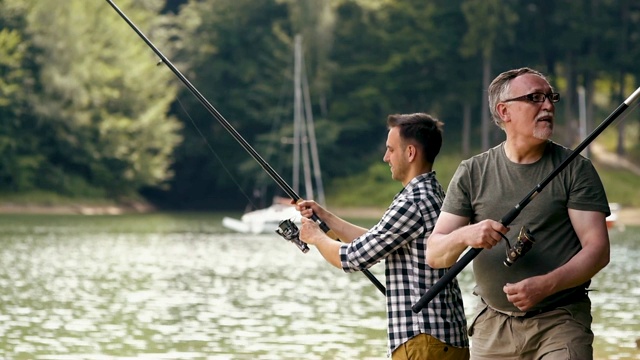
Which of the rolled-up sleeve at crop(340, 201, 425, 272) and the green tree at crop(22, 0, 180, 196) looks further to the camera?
the green tree at crop(22, 0, 180, 196)

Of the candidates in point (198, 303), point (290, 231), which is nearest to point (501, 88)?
point (290, 231)

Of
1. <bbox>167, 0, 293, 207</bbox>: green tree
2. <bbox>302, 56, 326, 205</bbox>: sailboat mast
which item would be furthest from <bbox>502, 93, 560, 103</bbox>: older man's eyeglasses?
<bbox>167, 0, 293, 207</bbox>: green tree

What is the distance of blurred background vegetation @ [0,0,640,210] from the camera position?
51.8 m

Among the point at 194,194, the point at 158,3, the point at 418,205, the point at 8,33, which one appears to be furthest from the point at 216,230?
the point at 418,205

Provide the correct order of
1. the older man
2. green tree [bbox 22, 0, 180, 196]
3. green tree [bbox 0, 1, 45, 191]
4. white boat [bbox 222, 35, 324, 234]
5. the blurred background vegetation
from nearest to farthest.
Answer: the older man < white boat [bbox 222, 35, 324, 234] < green tree [bbox 0, 1, 45, 191] < green tree [bbox 22, 0, 180, 196] < the blurred background vegetation

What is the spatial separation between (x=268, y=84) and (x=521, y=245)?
53199mm

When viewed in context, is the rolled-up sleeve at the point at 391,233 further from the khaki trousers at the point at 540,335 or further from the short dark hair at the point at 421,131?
the khaki trousers at the point at 540,335

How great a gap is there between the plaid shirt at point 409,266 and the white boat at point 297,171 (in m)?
30.0

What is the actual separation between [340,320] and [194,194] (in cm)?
4524

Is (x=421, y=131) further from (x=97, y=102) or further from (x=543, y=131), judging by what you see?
(x=97, y=102)

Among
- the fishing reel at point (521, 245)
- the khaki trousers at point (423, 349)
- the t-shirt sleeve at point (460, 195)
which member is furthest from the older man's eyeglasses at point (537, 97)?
the khaki trousers at point (423, 349)

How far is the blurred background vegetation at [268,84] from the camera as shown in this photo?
170 feet

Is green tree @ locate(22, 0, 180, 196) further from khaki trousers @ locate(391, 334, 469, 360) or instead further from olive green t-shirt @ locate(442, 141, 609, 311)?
olive green t-shirt @ locate(442, 141, 609, 311)

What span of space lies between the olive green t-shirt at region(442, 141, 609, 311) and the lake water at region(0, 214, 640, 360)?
6.89 m
